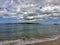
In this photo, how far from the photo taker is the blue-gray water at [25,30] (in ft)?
4.51

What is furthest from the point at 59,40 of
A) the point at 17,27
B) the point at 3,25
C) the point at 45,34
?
the point at 3,25

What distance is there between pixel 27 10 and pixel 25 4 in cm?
7

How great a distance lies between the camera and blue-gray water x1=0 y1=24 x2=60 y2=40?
4.51 ft

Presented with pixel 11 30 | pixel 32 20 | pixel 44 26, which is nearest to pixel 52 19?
pixel 44 26

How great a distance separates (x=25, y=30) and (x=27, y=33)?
0.13ft

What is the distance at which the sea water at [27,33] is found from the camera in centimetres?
136

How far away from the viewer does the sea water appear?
1.36 meters

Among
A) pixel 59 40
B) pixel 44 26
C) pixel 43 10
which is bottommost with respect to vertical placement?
pixel 59 40

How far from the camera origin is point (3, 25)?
54.7 inches

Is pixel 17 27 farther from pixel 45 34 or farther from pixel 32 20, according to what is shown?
pixel 45 34

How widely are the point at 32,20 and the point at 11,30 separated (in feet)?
0.83

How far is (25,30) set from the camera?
4.59 feet

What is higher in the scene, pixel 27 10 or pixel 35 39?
pixel 27 10

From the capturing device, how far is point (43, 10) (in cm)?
144
